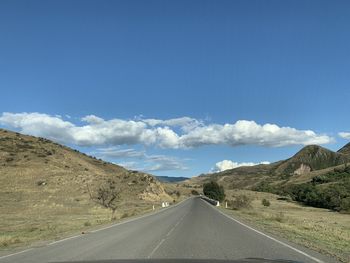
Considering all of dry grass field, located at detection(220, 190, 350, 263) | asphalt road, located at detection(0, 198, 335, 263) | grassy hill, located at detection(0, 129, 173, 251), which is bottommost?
asphalt road, located at detection(0, 198, 335, 263)

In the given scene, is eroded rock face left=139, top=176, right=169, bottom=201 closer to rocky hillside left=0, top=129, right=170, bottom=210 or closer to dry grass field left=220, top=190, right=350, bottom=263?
rocky hillside left=0, top=129, right=170, bottom=210

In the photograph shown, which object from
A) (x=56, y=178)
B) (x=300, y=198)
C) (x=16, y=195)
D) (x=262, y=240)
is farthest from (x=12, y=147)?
(x=262, y=240)

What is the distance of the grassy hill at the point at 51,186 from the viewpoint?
181 feet

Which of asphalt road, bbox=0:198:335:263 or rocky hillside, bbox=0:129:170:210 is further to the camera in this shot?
rocky hillside, bbox=0:129:170:210

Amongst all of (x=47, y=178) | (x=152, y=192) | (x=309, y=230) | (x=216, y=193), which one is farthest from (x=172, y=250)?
(x=216, y=193)

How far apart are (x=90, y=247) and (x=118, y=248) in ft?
3.51

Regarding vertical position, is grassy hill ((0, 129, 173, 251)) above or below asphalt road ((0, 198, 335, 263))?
above

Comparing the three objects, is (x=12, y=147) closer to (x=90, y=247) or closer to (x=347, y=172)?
(x=90, y=247)

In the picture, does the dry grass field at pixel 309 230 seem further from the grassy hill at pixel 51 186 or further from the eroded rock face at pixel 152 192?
the eroded rock face at pixel 152 192

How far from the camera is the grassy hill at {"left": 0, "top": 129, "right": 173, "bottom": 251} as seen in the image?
2167 inches

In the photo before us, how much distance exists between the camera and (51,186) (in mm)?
75812

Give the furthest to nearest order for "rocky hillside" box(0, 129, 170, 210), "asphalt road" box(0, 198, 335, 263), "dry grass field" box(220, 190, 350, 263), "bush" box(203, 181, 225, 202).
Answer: "bush" box(203, 181, 225, 202), "rocky hillside" box(0, 129, 170, 210), "dry grass field" box(220, 190, 350, 263), "asphalt road" box(0, 198, 335, 263)

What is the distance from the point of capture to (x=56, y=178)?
268 ft

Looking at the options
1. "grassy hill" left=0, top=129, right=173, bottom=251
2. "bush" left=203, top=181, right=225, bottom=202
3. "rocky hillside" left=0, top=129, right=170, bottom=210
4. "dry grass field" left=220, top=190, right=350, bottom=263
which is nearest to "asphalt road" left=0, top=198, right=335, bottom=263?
"dry grass field" left=220, top=190, right=350, bottom=263
